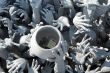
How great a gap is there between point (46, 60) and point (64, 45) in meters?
0.22

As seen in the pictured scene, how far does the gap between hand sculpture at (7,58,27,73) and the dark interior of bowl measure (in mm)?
182

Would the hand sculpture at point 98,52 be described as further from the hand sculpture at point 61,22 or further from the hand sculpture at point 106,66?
the hand sculpture at point 61,22

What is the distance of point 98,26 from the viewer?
84.4 inches

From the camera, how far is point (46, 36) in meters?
1.93

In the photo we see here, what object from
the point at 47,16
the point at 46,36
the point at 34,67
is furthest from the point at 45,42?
the point at 47,16

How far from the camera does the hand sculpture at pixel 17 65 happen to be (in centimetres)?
199

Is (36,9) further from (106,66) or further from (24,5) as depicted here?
(106,66)

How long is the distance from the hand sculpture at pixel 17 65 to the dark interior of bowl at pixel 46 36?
7.2 inches

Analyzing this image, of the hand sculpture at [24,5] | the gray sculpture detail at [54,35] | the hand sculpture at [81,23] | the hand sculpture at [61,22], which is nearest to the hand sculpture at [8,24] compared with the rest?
A: the gray sculpture detail at [54,35]

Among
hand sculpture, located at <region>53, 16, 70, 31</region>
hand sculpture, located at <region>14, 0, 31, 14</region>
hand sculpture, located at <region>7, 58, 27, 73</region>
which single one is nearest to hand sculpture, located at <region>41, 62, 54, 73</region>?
hand sculpture, located at <region>7, 58, 27, 73</region>

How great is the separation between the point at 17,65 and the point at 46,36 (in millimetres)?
230

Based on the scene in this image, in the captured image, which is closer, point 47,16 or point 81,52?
point 81,52

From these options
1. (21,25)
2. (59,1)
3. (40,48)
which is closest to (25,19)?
(21,25)

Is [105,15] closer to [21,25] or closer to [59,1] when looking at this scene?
[59,1]
